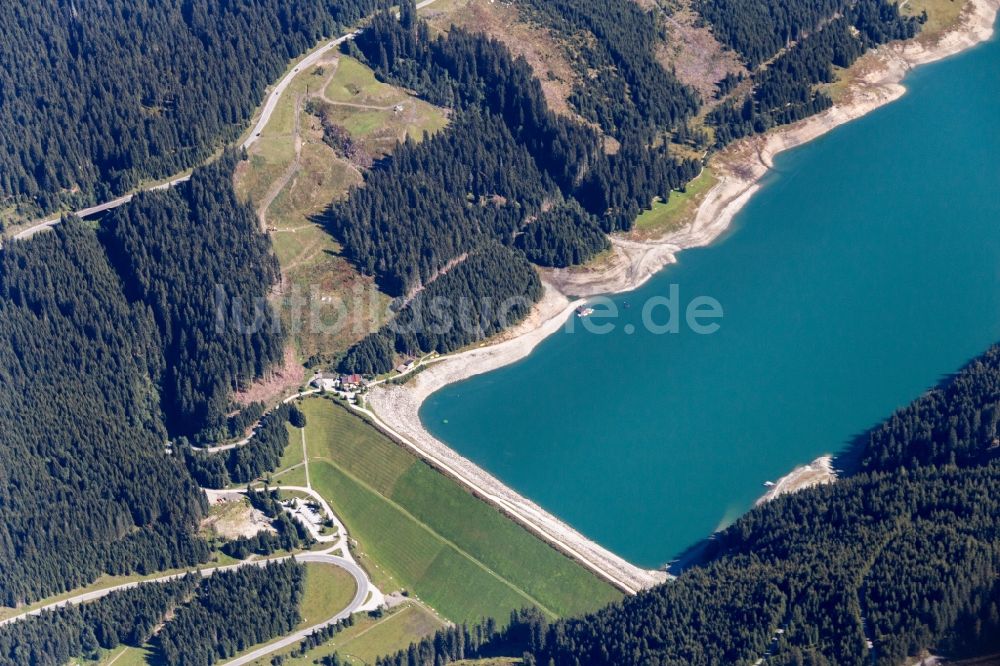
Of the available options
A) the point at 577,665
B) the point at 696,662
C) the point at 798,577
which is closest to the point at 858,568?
the point at 798,577

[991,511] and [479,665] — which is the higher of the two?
[991,511]

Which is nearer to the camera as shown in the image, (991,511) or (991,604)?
(991,604)

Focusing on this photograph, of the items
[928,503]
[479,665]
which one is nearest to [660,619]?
[479,665]

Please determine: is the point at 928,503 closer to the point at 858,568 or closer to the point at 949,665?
the point at 858,568

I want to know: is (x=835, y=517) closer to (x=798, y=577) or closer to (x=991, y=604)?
(x=798, y=577)

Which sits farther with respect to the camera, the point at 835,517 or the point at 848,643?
the point at 835,517
